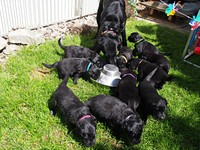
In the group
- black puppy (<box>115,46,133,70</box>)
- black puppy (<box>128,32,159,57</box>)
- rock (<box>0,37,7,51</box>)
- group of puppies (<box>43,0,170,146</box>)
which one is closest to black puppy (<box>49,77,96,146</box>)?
group of puppies (<box>43,0,170,146</box>)

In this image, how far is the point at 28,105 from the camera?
383 centimetres

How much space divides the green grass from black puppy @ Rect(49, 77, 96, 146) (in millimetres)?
267

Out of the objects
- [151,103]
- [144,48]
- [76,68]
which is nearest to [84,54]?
[76,68]

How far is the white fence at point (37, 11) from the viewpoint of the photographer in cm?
566

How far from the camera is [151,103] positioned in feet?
11.2

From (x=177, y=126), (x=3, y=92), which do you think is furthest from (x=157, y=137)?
(x=3, y=92)

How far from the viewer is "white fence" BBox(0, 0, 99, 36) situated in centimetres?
566

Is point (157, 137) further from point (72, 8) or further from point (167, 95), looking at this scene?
point (72, 8)

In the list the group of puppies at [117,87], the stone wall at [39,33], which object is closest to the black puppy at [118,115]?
the group of puppies at [117,87]

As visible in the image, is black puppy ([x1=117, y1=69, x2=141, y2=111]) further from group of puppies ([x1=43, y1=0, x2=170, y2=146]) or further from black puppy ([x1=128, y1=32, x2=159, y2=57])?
black puppy ([x1=128, y1=32, x2=159, y2=57])

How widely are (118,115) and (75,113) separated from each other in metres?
0.62

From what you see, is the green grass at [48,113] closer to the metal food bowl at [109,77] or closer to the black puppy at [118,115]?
the metal food bowl at [109,77]

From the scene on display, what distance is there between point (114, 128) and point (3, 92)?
2124 millimetres

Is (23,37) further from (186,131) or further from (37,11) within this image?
(186,131)
